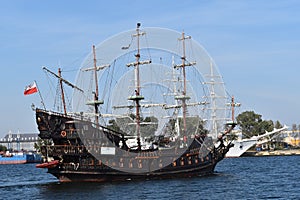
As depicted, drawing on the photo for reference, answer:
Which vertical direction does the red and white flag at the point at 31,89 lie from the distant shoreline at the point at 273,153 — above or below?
above

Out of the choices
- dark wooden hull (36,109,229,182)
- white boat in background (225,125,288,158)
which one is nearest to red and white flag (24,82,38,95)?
dark wooden hull (36,109,229,182)

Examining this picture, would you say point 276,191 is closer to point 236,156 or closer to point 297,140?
point 236,156

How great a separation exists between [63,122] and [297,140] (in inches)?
5702

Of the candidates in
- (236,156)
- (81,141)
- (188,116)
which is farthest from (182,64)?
(236,156)

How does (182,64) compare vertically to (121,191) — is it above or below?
above

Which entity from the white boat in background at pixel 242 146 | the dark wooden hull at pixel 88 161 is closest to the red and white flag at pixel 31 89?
the dark wooden hull at pixel 88 161

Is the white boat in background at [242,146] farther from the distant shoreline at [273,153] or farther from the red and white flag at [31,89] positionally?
the red and white flag at [31,89]

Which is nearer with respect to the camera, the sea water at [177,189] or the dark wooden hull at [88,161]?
the sea water at [177,189]

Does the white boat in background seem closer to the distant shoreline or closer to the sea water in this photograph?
the distant shoreline

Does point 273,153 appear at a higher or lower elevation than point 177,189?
higher

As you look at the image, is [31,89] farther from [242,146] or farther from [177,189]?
[242,146]

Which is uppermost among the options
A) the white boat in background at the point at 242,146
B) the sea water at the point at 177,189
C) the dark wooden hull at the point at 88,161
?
the white boat in background at the point at 242,146

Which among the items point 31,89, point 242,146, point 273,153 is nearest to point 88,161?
point 31,89

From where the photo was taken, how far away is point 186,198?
46188mm
